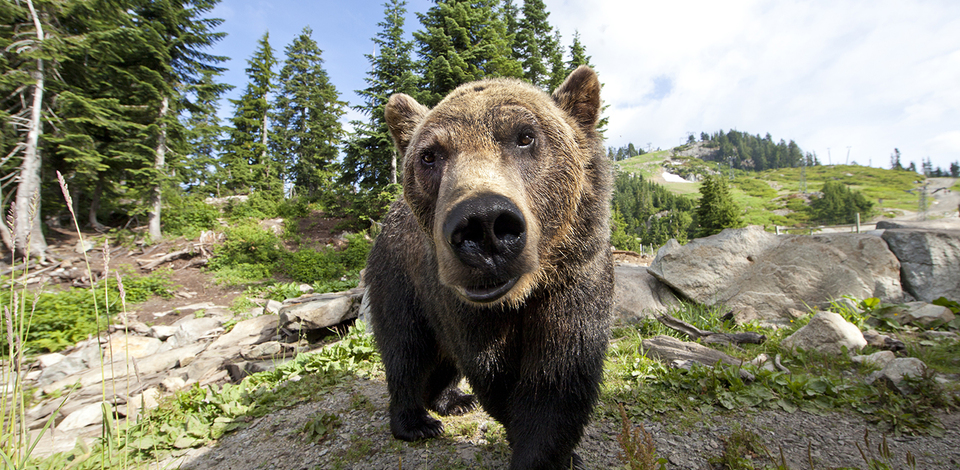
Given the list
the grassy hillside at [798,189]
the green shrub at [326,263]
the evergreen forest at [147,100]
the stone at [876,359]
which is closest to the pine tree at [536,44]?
the evergreen forest at [147,100]

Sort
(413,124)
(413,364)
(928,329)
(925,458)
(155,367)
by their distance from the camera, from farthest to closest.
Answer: (155,367) < (928,329) < (413,364) < (413,124) < (925,458)

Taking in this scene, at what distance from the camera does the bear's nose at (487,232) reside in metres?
1.58

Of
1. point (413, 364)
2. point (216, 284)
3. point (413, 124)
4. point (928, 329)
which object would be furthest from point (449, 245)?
point (216, 284)

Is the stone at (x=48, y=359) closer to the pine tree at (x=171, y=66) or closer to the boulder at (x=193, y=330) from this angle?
the boulder at (x=193, y=330)

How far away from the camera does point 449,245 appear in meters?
1.68

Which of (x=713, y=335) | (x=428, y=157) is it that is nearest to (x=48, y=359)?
(x=428, y=157)

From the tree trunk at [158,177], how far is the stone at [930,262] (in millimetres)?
22664

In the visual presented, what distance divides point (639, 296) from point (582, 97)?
564 centimetres

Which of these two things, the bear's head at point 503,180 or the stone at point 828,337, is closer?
the bear's head at point 503,180

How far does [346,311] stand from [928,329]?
8534 millimetres

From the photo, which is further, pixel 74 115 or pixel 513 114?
pixel 74 115

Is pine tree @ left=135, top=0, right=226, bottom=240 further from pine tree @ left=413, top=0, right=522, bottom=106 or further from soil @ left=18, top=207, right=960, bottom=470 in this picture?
soil @ left=18, top=207, right=960, bottom=470

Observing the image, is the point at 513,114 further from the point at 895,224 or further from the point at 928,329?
the point at 895,224

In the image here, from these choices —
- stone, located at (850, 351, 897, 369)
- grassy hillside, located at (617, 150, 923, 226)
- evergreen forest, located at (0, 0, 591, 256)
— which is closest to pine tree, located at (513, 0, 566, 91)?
evergreen forest, located at (0, 0, 591, 256)
